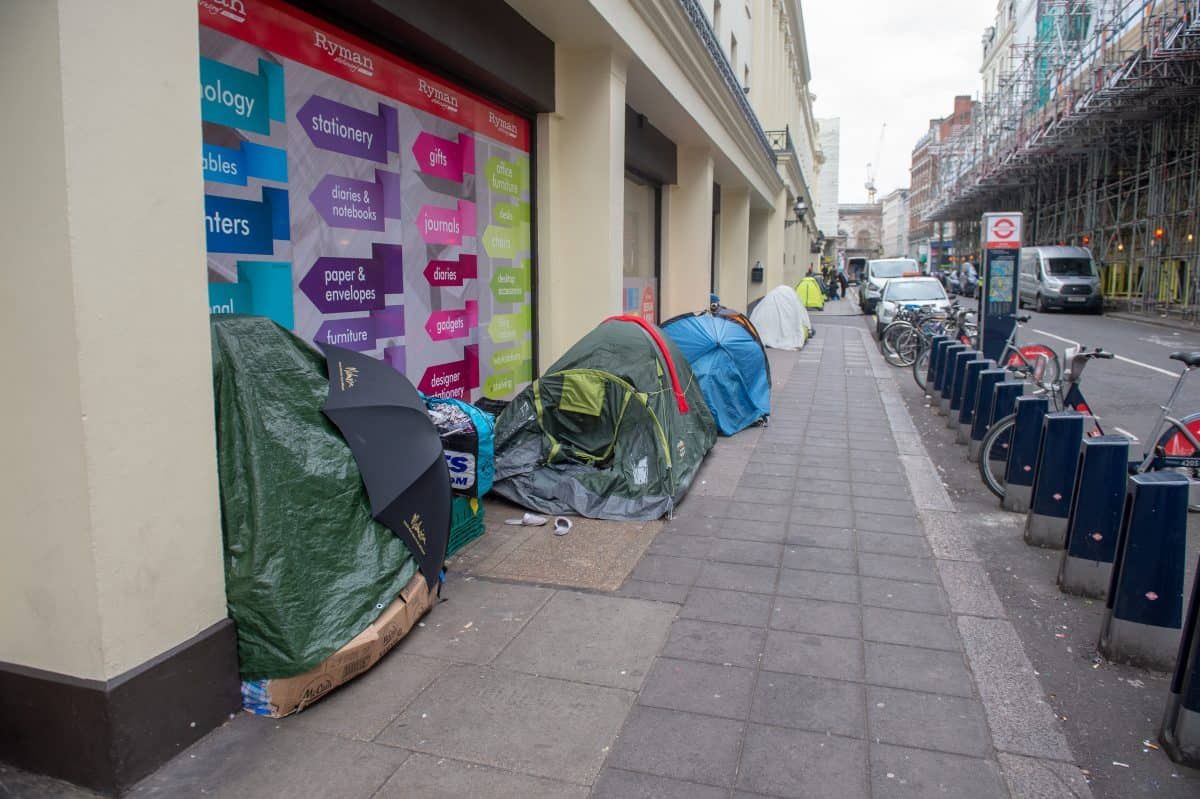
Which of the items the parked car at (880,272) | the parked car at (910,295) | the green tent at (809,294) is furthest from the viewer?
the parked car at (880,272)

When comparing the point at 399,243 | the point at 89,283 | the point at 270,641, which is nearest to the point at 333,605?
the point at 270,641

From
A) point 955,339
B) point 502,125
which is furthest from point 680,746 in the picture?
point 955,339

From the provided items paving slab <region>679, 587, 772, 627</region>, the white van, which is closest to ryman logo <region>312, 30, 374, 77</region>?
paving slab <region>679, 587, 772, 627</region>

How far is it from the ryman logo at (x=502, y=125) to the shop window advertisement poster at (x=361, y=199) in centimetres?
2

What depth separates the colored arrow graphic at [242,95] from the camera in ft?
13.9

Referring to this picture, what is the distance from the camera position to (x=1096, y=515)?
4.38m

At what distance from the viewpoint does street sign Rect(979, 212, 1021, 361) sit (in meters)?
10.5

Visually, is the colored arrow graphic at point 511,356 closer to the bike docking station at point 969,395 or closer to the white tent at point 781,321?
the bike docking station at point 969,395

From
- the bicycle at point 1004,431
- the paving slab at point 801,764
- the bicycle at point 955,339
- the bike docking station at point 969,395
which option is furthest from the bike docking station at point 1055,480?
Result: the bicycle at point 955,339

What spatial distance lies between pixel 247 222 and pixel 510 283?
354 centimetres

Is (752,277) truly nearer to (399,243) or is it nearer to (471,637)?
(399,243)

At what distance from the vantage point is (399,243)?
19.7 feet

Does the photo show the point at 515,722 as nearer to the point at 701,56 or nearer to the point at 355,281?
the point at 355,281

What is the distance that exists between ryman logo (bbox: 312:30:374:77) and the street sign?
8085 mm
